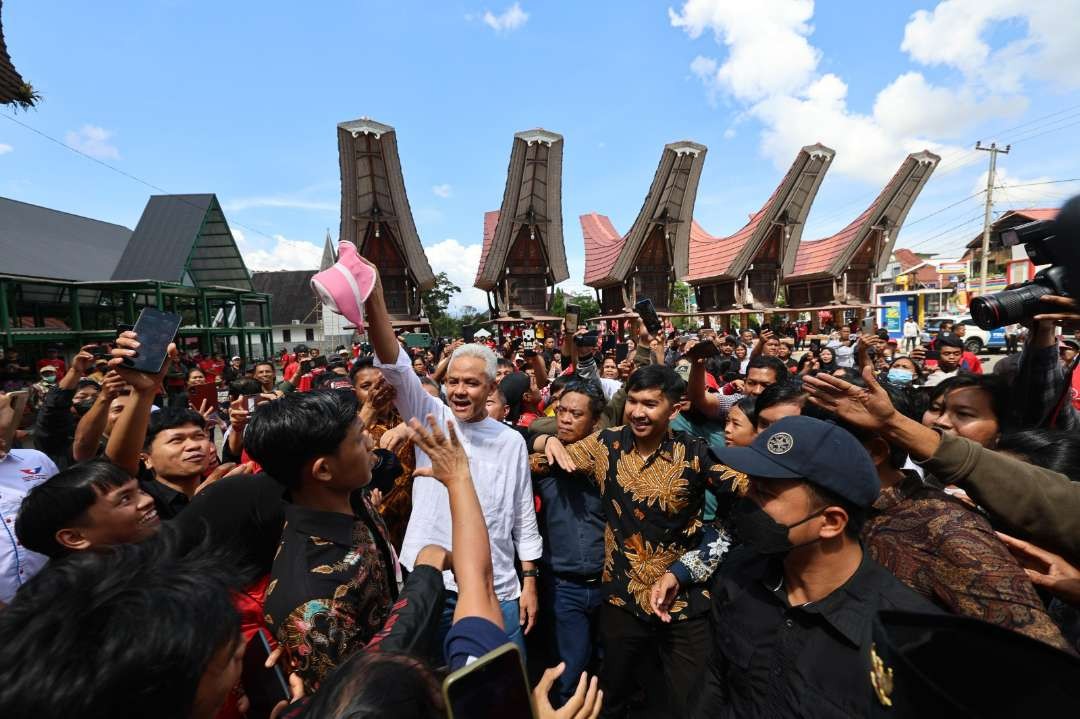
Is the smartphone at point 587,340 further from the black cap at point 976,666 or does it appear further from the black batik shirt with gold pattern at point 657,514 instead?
the black cap at point 976,666

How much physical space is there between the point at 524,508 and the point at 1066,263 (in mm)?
1862

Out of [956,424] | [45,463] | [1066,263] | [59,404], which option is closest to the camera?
[1066,263]

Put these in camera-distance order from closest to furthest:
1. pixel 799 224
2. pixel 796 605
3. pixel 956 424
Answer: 1. pixel 796 605
2. pixel 956 424
3. pixel 799 224

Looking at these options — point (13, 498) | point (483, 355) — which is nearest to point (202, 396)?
point (13, 498)

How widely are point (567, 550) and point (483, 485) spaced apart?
65 centimetres

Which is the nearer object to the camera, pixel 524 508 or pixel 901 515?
pixel 901 515

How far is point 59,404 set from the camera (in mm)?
3043

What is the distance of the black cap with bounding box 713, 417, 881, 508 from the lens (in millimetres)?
1336

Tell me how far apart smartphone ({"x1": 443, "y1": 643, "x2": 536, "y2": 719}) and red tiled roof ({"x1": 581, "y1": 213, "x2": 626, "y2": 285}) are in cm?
1880

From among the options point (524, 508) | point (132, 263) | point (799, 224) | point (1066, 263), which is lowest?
point (524, 508)

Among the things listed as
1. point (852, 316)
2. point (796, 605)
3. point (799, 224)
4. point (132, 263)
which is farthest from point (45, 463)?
point (852, 316)

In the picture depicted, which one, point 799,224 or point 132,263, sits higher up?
point 799,224

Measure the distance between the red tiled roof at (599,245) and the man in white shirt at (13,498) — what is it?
17.9 metres

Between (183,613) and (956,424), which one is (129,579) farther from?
(956,424)
